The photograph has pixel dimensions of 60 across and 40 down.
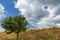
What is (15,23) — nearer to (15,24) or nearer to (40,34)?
(15,24)

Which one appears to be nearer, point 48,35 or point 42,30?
point 48,35

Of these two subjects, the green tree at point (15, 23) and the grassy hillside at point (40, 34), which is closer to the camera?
the green tree at point (15, 23)

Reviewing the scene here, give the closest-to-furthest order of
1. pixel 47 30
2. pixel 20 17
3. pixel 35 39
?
1. pixel 35 39
2. pixel 20 17
3. pixel 47 30

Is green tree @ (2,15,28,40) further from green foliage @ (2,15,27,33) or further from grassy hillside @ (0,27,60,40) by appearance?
grassy hillside @ (0,27,60,40)

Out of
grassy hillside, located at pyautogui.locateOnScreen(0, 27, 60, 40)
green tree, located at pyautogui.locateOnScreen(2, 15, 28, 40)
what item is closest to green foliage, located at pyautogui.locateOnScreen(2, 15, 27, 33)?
green tree, located at pyautogui.locateOnScreen(2, 15, 28, 40)

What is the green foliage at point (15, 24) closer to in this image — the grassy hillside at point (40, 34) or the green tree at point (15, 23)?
the green tree at point (15, 23)

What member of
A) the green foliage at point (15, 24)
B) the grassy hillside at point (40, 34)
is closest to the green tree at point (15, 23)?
the green foliage at point (15, 24)

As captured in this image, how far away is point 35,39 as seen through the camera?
7438 cm

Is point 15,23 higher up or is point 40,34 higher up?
point 15,23

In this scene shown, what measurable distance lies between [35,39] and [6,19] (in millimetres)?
14233

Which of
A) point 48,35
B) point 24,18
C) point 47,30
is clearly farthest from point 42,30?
point 24,18

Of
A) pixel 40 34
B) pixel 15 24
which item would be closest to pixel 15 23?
pixel 15 24

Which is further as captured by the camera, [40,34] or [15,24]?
[40,34]

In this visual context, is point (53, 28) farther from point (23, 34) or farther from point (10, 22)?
point (10, 22)
